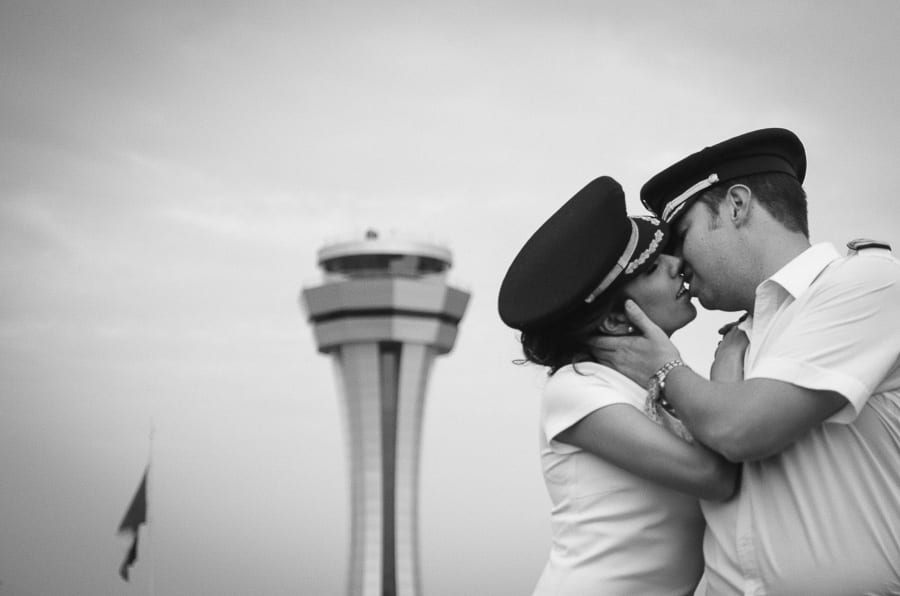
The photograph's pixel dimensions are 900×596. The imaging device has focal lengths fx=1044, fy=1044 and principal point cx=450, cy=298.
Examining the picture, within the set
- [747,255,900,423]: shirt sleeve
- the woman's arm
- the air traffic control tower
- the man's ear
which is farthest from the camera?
the air traffic control tower

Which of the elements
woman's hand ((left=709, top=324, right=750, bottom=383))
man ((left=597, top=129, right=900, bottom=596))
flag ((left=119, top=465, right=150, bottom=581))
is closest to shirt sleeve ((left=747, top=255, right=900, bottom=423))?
man ((left=597, top=129, right=900, bottom=596))

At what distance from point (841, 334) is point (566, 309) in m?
0.77

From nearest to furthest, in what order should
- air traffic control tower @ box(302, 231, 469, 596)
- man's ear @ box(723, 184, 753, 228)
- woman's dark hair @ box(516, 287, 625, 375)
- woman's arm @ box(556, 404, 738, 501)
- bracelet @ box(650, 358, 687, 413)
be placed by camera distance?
woman's arm @ box(556, 404, 738, 501), bracelet @ box(650, 358, 687, 413), man's ear @ box(723, 184, 753, 228), woman's dark hair @ box(516, 287, 625, 375), air traffic control tower @ box(302, 231, 469, 596)

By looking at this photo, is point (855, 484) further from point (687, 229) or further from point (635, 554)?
point (687, 229)

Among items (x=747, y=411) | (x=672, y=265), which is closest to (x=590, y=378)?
(x=672, y=265)

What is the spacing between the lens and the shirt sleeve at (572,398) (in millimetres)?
2852

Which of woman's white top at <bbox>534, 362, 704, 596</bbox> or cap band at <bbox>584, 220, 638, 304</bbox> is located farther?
cap band at <bbox>584, 220, 638, 304</bbox>

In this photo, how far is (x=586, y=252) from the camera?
2955 mm

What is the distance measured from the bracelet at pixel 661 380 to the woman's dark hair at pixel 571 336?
0.27 meters

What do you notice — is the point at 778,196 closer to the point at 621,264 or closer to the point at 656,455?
the point at 621,264

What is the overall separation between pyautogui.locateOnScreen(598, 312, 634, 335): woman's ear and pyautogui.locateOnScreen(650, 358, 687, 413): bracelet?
0.76 feet

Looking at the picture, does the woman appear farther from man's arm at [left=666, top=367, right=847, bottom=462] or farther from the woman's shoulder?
man's arm at [left=666, top=367, right=847, bottom=462]

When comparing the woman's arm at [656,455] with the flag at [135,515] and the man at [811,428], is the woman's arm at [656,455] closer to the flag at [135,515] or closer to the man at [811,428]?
the man at [811,428]

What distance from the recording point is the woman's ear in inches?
120
